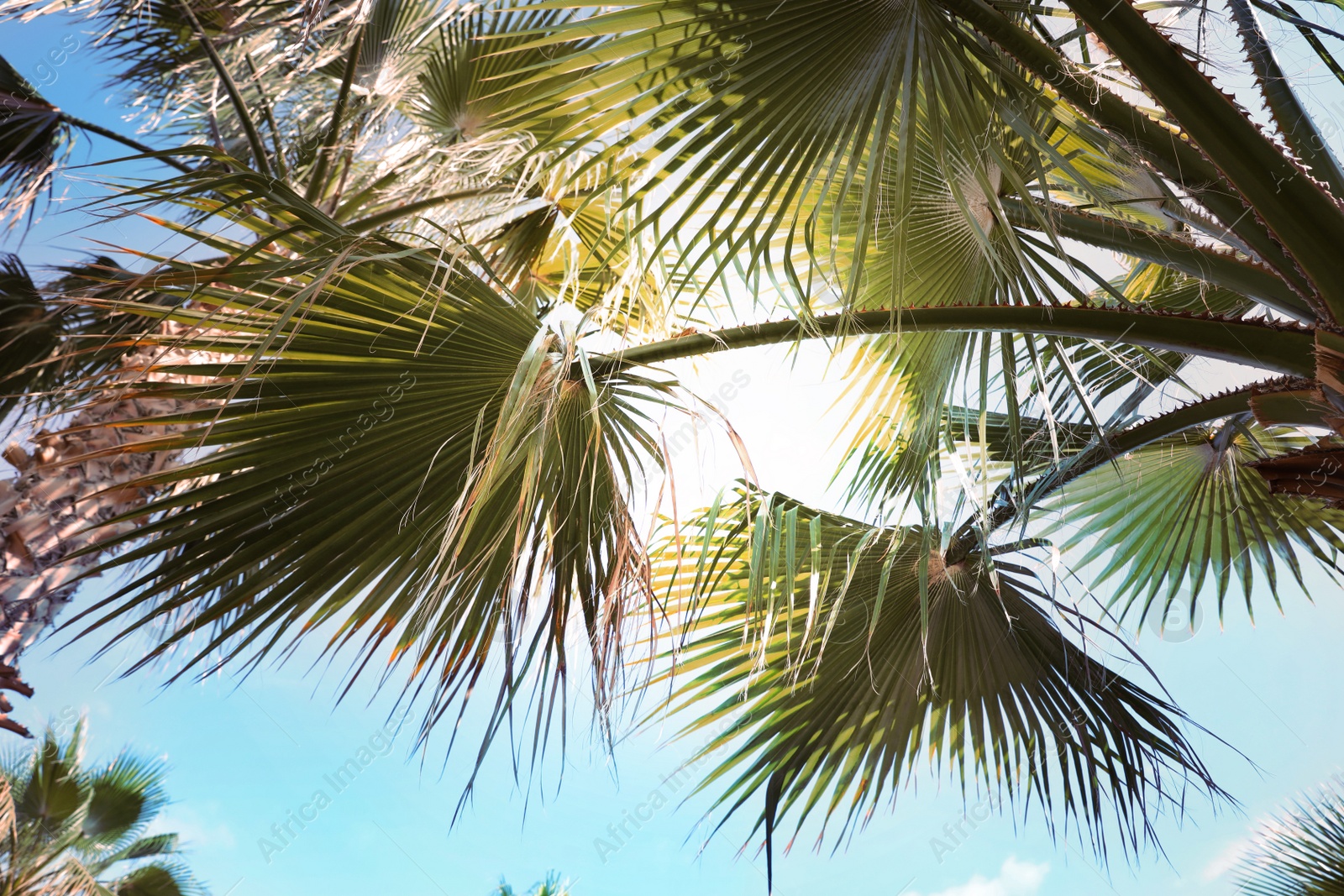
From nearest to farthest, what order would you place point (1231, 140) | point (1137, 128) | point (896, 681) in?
point (1231, 140) → point (1137, 128) → point (896, 681)

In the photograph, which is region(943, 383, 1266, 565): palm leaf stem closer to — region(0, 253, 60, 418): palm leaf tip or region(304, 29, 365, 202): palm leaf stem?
region(304, 29, 365, 202): palm leaf stem

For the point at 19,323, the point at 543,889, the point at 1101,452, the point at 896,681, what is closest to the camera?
the point at 1101,452

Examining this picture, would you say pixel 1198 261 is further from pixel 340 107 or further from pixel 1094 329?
pixel 340 107

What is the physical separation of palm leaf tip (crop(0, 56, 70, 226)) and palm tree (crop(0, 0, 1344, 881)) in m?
0.66

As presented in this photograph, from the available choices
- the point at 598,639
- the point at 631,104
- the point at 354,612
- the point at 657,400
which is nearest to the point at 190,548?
the point at 354,612

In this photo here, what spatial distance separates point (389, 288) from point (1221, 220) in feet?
4.01

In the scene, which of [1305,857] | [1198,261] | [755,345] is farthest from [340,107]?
[1305,857]

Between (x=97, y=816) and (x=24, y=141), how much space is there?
174 inches

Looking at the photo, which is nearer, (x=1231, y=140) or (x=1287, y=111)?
(x=1231, y=140)

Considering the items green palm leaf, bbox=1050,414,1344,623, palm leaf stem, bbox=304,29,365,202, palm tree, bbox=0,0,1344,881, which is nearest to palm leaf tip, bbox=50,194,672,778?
palm tree, bbox=0,0,1344,881

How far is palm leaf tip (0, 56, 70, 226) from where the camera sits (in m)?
2.17

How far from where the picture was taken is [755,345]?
1.31 metres

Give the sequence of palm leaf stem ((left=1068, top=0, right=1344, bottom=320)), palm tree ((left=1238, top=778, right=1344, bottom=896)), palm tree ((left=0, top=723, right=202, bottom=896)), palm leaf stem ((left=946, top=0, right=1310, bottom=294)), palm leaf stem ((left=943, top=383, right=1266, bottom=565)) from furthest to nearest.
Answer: palm tree ((left=0, top=723, right=202, bottom=896)), palm tree ((left=1238, top=778, right=1344, bottom=896)), palm leaf stem ((left=943, top=383, right=1266, bottom=565)), palm leaf stem ((left=946, top=0, right=1310, bottom=294)), palm leaf stem ((left=1068, top=0, right=1344, bottom=320))

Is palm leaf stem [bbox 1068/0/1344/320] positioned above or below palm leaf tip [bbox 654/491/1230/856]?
above
